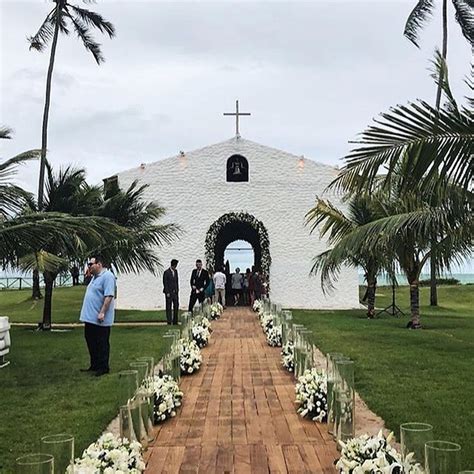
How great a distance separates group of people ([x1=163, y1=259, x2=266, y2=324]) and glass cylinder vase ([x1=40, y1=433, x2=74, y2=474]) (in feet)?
41.6

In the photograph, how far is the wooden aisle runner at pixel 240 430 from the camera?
4.90 metres

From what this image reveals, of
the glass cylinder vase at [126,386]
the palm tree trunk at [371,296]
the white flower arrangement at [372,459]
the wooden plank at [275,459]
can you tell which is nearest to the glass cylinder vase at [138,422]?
the glass cylinder vase at [126,386]

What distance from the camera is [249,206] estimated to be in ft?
78.5

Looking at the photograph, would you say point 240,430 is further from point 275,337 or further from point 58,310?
point 58,310

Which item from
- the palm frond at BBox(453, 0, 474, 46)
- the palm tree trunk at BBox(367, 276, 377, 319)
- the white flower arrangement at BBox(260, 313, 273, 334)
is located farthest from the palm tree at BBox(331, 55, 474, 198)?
the palm frond at BBox(453, 0, 474, 46)

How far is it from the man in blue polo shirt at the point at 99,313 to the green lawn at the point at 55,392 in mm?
267

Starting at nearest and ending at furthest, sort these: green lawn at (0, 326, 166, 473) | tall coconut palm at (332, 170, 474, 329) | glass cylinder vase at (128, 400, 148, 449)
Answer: glass cylinder vase at (128, 400, 148, 449) → green lawn at (0, 326, 166, 473) → tall coconut palm at (332, 170, 474, 329)

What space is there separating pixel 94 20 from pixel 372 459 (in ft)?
71.6

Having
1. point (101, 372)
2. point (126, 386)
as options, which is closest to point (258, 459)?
point (126, 386)

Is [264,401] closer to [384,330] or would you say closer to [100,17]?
[384,330]

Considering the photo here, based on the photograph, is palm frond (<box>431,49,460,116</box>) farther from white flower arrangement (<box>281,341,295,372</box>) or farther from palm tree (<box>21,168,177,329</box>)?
palm tree (<box>21,168,177,329</box>)

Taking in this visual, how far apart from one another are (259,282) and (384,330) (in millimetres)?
7640

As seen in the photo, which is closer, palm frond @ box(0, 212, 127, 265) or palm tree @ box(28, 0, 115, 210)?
palm frond @ box(0, 212, 127, 265)

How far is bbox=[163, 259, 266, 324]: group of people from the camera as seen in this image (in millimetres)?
16344
